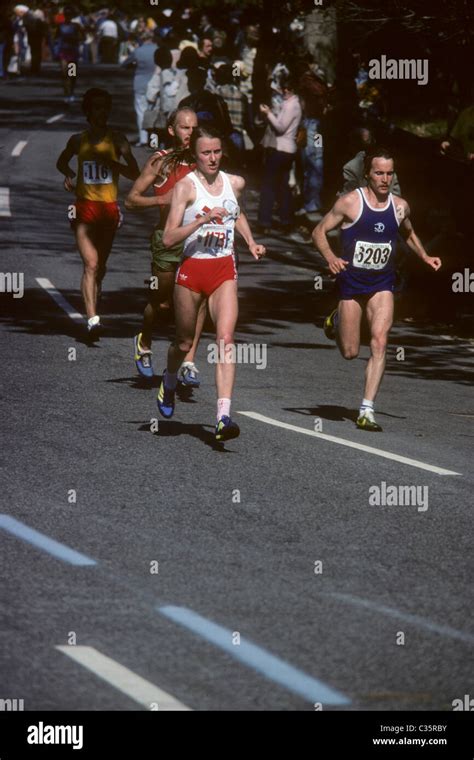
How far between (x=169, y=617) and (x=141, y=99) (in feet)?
88.5

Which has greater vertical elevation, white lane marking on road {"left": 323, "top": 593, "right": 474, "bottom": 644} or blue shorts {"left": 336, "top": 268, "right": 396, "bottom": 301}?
blue shorts {"left": 336, "top": 268, "right": 396, "bottom": 301}

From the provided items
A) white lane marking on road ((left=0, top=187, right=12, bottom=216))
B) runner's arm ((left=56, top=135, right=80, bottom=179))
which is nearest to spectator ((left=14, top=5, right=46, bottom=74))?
white lane marking on road ((left=0, top=187, right=12, bottom=216))

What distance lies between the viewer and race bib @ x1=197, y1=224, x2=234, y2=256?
10.2 meters

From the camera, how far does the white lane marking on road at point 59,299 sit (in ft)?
53.9

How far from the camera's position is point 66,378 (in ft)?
42.3

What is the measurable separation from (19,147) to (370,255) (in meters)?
22.2

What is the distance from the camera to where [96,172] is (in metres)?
14.1

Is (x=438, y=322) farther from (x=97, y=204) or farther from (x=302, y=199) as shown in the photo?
(x=302, y=199)

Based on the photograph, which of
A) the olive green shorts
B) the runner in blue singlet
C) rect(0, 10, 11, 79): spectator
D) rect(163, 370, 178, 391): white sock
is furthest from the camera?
rect(0, 10, 11, 79): spectator

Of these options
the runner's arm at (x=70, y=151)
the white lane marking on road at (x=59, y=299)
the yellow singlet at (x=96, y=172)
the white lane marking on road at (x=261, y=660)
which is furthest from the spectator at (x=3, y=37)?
the white lane marking on road at (x=261, y=660)

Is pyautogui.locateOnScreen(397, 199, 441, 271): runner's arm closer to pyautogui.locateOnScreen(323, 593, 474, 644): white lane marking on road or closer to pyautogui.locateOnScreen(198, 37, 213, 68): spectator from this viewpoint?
pyautogui.locateOnScreen(323, 593, 474, 644): white lane marking on road

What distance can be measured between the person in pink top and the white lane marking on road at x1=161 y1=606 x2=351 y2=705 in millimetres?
16135

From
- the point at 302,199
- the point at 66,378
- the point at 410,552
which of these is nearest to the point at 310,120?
the point at 302,199
